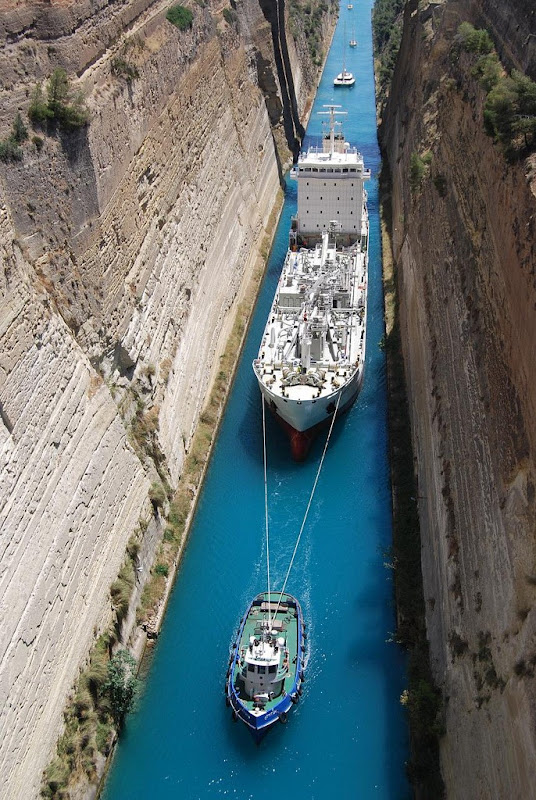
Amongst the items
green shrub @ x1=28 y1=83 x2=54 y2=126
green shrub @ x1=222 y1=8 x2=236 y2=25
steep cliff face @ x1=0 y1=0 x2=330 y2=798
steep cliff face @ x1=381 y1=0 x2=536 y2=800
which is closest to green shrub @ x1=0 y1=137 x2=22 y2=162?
steep cliff face @ x1=0 y1=0 x2=330 y2=798

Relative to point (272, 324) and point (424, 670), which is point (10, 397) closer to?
point (424, 670)

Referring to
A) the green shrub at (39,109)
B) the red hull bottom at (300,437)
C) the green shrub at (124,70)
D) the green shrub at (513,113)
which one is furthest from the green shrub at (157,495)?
the green shrub at (513,113)

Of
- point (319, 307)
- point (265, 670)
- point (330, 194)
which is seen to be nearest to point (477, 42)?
point (330, 194)

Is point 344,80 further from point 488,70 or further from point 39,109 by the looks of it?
point 39,109

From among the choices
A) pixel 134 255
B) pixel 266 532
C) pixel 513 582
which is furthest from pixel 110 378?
pixel 513 582

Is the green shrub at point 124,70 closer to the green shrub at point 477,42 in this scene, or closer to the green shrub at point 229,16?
the green shrub at point 477,42

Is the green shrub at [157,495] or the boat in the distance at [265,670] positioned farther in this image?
the green shrub at [157,495]
